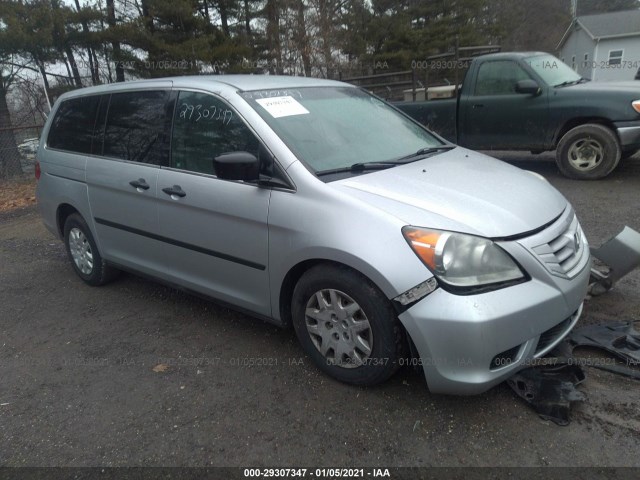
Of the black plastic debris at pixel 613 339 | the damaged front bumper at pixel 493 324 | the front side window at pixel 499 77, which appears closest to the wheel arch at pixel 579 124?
the front side window at pixel 499 77

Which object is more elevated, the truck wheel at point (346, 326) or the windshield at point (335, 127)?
the windshield at point (335, 127)

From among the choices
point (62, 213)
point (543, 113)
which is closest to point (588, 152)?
point (543, 113)

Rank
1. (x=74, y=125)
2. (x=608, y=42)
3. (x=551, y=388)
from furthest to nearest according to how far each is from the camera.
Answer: (x=608, y=42) → (x=74, y=125) → (x=551, y=388)

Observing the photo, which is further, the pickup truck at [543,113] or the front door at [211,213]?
the pickup truck at [543,113]

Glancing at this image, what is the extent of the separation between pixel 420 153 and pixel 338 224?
1146 mm

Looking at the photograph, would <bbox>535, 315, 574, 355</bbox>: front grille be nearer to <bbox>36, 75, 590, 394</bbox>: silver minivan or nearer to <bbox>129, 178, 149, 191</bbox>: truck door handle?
<bbox>36, 75, 590, 394</bbox>: silver minivan

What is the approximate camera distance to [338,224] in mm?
2539

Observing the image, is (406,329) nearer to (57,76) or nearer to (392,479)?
(392,479)

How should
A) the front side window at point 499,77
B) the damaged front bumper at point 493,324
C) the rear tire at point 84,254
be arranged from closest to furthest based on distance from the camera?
the damaged front bumper at point 493,324, the rear tire at point 84,254, the front side window at point 499,77

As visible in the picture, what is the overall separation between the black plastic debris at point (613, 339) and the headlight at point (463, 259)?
0.95 meters

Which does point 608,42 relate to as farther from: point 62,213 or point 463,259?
point 463,259

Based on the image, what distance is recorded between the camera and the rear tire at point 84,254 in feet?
14.4

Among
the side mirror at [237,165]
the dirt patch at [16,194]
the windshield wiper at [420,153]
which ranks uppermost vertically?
the side mirror at [237,165]

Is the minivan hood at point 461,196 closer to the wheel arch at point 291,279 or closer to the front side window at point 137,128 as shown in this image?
the wheel arch at point 291,279
